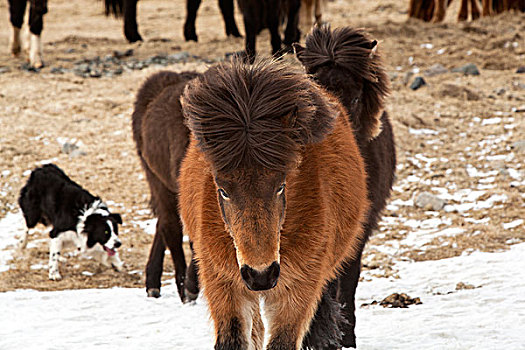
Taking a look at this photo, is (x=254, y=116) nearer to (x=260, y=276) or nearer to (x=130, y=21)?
(x=260, y=276)

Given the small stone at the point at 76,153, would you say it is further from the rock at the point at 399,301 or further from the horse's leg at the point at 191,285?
the rock at the point at 399,301

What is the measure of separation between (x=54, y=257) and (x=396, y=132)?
194 inches

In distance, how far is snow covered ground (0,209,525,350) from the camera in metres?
3.99

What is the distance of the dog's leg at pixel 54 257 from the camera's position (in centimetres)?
623

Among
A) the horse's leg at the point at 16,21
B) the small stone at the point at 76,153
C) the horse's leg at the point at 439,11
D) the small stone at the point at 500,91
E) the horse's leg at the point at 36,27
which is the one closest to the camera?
the small stone at the point at 76,153

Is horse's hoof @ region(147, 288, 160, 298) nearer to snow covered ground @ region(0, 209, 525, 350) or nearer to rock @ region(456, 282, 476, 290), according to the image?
snow covered ground @ region(0, 209, 525, 350)

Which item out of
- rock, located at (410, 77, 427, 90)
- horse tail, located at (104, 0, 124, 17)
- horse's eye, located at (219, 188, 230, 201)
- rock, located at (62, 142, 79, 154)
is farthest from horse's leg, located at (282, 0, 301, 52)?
horse's eye, located at (219, 188, 230, 201)

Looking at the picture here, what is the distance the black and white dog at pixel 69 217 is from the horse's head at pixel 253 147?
13.7 ft

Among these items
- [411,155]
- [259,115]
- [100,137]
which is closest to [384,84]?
[259,115]

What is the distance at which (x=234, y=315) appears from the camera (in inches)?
107

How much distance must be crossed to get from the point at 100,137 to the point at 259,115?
7.23m

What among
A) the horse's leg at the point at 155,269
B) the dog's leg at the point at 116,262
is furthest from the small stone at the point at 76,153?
the horse's leg at the point at 155,269

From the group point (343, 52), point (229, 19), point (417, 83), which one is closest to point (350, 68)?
point (343, 52)

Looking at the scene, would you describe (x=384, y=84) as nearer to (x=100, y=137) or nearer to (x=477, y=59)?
(x=100, y=137)
